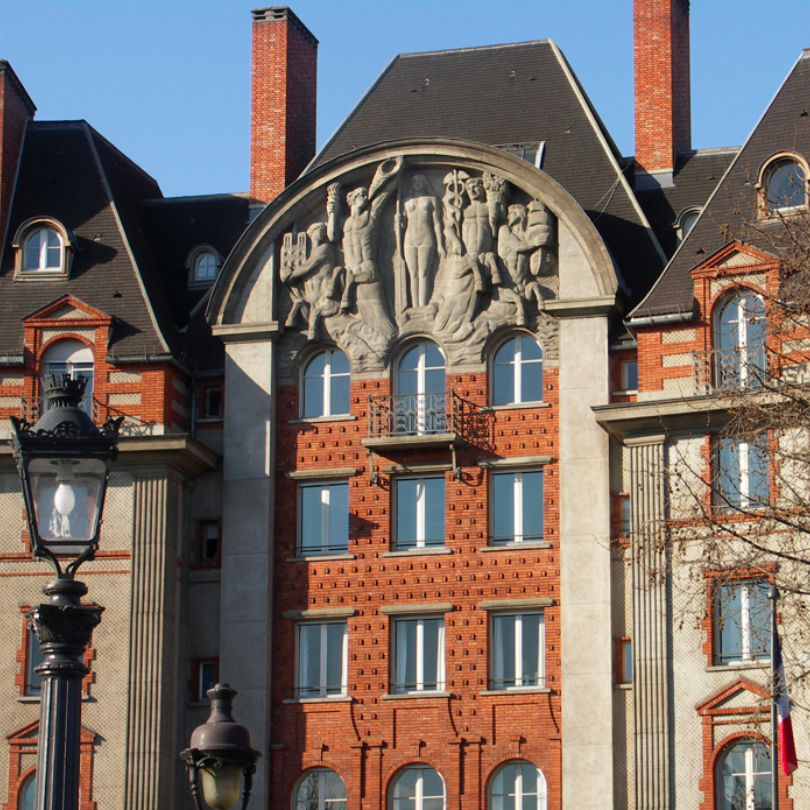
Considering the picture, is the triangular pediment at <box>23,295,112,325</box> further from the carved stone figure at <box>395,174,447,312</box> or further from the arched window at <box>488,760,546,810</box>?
the arched window at <box>488,760,546,810</box>

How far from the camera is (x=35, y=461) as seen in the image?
1506 centimetres

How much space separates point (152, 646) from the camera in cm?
3600

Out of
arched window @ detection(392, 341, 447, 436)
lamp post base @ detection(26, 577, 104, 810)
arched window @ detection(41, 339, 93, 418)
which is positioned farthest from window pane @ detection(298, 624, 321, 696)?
lamp post base @ detection(26, 577, 104, 810)

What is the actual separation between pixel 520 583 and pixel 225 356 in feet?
26.5

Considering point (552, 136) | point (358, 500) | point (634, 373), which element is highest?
point (552, 136)

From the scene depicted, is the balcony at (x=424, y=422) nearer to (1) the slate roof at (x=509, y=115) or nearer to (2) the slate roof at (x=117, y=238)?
(2) the slate roof at (x=117, y=238)

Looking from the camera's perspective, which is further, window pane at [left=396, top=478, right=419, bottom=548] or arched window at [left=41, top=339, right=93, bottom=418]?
arched window at [left=41, top=339, right=93, bottom=418]

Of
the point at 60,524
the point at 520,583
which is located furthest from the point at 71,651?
the point at 520,583

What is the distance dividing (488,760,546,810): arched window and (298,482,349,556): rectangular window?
18.5 feet

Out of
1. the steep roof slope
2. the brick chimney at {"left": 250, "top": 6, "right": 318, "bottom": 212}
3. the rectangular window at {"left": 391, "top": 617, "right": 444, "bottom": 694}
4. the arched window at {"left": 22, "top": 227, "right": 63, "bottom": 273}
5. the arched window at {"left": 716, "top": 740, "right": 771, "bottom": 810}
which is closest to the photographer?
the arched window at {"left": 716, "top": 740, "right": 771, "bottom": 810}

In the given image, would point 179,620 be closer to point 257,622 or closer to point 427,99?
point 257,622

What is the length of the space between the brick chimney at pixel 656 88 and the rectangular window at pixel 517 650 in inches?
409

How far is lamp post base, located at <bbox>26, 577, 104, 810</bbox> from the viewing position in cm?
1438

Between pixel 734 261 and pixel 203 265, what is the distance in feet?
40.8
